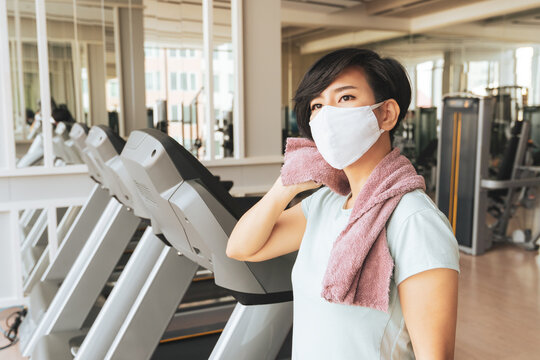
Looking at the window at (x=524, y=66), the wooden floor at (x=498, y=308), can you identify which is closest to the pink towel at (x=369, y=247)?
the wooden floor at (x=498, y=308)

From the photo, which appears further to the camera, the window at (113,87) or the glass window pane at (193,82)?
the glass window pane at (193,82)

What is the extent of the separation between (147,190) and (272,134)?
2.78 metres

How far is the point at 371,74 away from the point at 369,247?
36 centimetres

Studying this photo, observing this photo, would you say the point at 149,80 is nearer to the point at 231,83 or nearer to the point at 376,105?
the point at 231,83

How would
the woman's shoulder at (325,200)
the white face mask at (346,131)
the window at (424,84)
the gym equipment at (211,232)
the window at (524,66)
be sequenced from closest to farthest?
the white face mask at (346,131)
the woman's shoulder at (325,200)
the gym equipment at (211,232)
the window at (524,66)
the window at (424,84)

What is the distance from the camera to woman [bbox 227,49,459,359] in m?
0.94

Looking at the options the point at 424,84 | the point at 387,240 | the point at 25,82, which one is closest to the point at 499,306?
the point at 387,240

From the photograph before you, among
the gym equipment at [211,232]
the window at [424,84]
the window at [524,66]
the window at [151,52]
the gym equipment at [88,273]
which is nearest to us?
the gym equipment at [211,232]

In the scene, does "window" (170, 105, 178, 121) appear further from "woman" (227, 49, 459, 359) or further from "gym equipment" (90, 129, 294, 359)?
"woman" (227, 49, 459, 359)

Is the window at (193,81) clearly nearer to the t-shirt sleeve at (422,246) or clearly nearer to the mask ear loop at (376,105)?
the mask ear loop at (376,105)

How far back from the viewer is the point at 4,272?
146 inches

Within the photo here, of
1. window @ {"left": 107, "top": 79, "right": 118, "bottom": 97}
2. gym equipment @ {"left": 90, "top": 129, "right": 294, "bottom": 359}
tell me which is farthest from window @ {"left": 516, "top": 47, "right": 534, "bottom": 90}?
gym equipment @ {"left": 90, "top": 129, "right": 294, "bottom": 359}

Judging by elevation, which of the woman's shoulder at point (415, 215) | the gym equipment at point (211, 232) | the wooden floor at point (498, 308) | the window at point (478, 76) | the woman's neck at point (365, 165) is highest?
the window at point (478, 76)

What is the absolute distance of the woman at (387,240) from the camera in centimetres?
94
